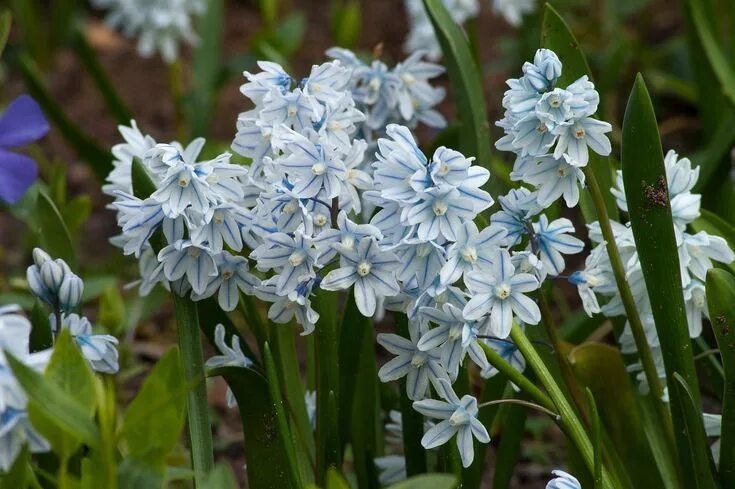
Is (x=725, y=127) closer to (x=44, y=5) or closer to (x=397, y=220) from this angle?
(x=397, y=220)

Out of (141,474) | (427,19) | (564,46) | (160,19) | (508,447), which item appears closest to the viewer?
(141,474)

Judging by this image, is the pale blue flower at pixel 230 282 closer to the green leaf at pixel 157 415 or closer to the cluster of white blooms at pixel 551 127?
the green leaf at pixel 157 415

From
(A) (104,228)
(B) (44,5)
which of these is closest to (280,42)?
(A) (104,228)

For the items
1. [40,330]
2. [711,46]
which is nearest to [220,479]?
[40,330]

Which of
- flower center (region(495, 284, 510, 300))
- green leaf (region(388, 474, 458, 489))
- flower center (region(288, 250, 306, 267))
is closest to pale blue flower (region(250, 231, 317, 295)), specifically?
flower center (region(288, 250, 306, 267))

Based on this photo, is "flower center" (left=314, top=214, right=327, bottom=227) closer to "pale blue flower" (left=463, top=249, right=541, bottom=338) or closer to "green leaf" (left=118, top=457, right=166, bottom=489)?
"pale blue flower" (left=463, top=249, right=541, bottom=338)

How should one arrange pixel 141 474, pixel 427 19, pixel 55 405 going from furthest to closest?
pixel 427 19
pixel 141 474
pixel 55 405

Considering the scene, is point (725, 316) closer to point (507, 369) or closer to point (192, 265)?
point (507, 369)

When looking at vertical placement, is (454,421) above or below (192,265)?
below
